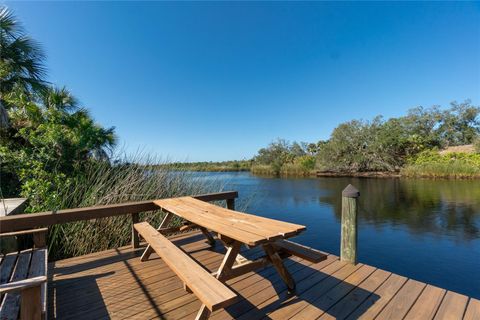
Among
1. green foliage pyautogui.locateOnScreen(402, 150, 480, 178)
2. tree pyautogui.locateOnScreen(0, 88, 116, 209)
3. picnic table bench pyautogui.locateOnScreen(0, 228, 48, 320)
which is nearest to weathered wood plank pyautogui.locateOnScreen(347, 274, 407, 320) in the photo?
picnic table bench pyautogui.locateOnScreen(0, 228, 48, 320)

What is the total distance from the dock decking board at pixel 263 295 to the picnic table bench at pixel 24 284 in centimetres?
42

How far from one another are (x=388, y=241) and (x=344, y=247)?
4084 millimetres

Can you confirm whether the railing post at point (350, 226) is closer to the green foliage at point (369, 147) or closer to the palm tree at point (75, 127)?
the palm tree at point (75, 127)

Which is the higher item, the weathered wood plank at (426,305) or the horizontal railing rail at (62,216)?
the horizontal railing rail at (62,216)

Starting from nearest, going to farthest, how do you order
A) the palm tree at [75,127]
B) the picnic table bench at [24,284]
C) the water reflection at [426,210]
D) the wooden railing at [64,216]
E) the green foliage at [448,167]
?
the picnic table bench at [24,284]
the wooden railing at [64,216]
the palm tree at [75,127]
the water reflection at [426,210]
the green foliage at [448,167]

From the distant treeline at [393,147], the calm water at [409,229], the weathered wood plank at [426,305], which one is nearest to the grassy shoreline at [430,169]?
the distant treeline at [393,147]

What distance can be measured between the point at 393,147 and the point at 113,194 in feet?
80.0

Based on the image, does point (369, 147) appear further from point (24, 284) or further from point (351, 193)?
point (24, 284)

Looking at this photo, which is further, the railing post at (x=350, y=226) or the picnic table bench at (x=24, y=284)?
the railing post at (x=350, y=226)

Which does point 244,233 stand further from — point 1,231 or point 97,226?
point 97,226

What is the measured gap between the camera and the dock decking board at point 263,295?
1.66 m

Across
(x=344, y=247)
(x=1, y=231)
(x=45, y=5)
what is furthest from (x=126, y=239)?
(x=45, y=5)

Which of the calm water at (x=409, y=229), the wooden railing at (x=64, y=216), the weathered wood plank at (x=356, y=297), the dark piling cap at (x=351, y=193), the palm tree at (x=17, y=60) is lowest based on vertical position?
the calm water at (x=409, y=229)

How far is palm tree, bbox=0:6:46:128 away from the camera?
4.84 meters
